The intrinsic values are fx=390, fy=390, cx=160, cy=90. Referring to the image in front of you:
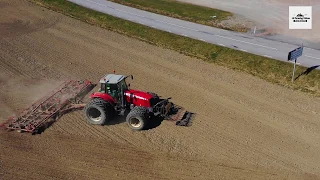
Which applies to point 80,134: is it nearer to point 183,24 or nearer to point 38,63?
point 38,63

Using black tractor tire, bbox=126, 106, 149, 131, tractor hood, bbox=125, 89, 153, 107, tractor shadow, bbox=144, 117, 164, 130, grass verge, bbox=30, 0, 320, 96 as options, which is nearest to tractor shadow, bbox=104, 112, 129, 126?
black tractor tire, bbox=126, 106, 149, 131

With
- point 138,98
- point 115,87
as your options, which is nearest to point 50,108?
point 115,87

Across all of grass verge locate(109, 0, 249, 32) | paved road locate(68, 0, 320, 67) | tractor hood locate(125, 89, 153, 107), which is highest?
grass verge locate(109, 0, 249, 32)

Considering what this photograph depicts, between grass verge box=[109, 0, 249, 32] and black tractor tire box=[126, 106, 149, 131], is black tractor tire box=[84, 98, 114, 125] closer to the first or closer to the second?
black tractor tire box=[126, 106, 149, 131]

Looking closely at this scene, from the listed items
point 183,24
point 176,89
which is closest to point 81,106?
point 176,89

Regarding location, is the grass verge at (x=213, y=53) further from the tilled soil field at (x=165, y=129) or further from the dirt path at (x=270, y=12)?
the dirt path at (x=270, y=12)

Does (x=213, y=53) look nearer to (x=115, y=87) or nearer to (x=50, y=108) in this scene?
(x=115, y=87)
